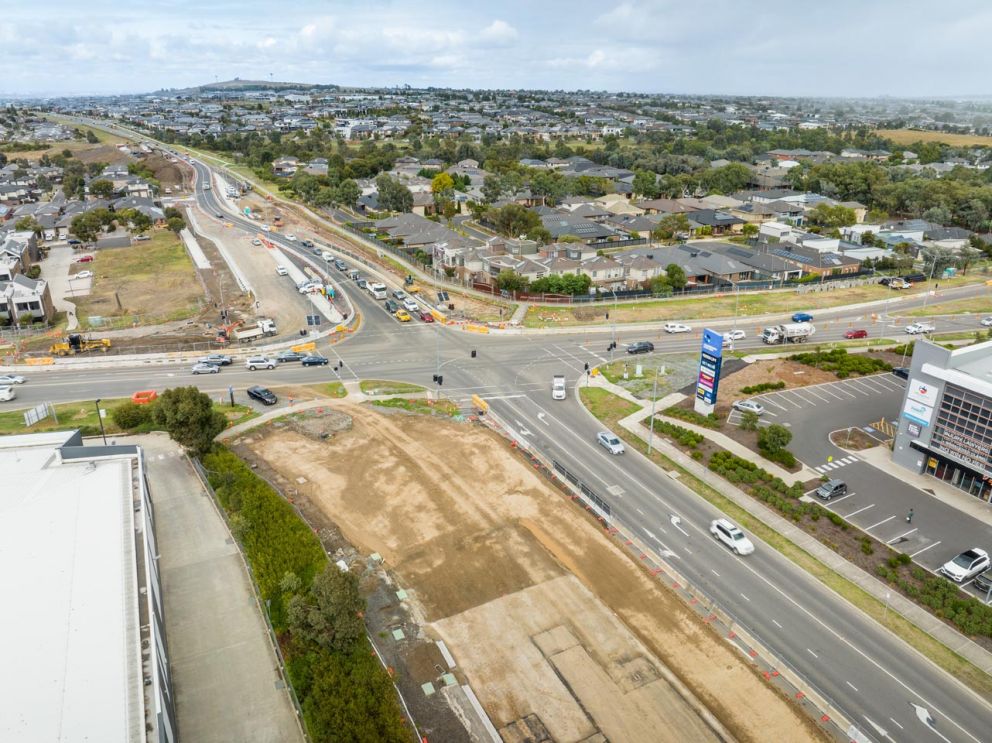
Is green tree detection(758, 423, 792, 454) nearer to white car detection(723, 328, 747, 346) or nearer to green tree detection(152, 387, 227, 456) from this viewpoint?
white car detection(723, 328, 747, 346)

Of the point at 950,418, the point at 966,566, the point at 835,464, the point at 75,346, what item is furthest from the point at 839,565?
the point at 75,346

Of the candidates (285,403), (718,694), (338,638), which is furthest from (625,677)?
(285,403)

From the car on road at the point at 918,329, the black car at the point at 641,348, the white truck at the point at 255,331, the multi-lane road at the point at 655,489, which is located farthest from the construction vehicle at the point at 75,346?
the car on road at the point at 918,329

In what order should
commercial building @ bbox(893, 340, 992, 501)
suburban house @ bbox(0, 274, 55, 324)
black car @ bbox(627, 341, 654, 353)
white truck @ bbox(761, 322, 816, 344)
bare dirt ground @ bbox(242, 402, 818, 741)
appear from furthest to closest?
1. suburban house @ bbox(0, 274, 55, 324)
2. white truck @ bbox(761, 322, 816, 344)
3. black car @ bbox(627, 341, 654, 353)
4. commercial building @ bbox(893, 340, 992, 501)
5. bare dirt ground @ bbox(242, 402, 818, 741)

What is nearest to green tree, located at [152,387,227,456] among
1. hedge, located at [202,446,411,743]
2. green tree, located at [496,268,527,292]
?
hedge, located at [202,446,411,743]

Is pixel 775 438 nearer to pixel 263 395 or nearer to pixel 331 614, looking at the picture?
pixel 331 614

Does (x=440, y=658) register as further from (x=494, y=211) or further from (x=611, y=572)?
(x=494, y=211)

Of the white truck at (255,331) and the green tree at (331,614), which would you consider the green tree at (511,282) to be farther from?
the green tree at (331,614)
